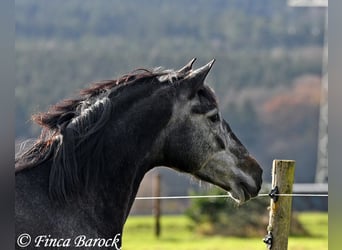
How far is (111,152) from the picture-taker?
10.2 ft

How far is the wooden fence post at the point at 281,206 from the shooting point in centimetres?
373

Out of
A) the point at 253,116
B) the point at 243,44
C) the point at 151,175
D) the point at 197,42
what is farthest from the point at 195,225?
the point at 243,44

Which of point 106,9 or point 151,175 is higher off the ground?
point 106,9

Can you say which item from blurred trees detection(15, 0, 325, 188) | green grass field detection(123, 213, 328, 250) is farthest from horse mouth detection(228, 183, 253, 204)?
blurred trees detection(15, 0, 325, 188)

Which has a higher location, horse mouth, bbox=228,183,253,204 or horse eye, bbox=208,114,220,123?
horse eye, bbox=208,114,220,123

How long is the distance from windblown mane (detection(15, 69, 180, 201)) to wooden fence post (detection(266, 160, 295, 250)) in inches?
41.8

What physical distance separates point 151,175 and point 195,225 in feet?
8.37

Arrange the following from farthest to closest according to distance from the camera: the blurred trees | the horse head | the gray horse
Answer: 1. the blurred trees
2. the horse head
3. the gray horse

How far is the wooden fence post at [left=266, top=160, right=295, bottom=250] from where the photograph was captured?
3.73 m

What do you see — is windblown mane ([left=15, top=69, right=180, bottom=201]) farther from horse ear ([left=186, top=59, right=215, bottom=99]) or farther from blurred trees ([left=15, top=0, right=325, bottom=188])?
blurred trees ([left=15, top=0, right=325, bottom=188])

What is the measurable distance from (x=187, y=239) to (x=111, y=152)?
825 centimetres

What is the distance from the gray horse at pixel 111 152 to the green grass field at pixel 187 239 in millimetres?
5879

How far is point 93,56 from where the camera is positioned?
721 inches

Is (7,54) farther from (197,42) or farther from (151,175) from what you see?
(197,42)
